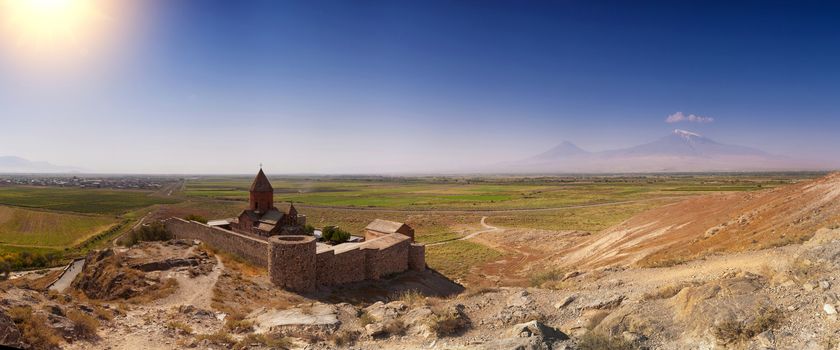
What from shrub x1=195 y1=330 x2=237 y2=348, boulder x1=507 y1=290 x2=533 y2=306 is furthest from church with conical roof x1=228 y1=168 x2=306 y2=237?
boulder x1=507 y1=290 x2=533 y2=306

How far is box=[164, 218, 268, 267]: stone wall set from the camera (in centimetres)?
2091

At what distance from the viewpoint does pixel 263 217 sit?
29.3 m

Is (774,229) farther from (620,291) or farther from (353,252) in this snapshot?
(353,252)

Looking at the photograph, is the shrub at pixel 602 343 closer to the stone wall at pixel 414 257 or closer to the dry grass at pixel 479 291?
the dry grass at pixel 479 291

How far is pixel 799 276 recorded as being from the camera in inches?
290

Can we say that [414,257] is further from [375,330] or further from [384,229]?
[375,330]

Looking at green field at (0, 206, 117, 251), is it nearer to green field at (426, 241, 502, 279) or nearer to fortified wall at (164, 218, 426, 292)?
fortified wall at (164, 218, 426, 292)

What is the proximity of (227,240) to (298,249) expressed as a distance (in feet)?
29.4

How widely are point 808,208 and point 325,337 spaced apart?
19351 mm

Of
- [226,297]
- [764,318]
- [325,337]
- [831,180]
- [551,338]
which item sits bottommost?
[226,297]

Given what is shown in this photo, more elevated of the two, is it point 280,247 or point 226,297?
point 280,247

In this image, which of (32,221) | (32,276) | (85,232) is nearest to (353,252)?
(32,276)

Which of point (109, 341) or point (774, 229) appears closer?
point (109, 341)

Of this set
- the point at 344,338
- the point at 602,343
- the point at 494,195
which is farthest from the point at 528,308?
the point at 494,195
